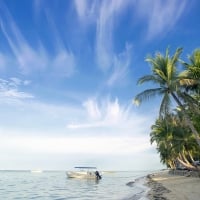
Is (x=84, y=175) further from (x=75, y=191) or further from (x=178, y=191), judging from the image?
(x=178, y=191)

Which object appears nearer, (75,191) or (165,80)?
(165,80)

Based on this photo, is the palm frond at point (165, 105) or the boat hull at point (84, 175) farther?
the boat hull at point (84, 175)

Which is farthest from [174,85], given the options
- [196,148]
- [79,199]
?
[196,148]

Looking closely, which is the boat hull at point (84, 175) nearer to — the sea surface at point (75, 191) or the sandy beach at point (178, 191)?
Answer: the sea surface at point (75, 191)

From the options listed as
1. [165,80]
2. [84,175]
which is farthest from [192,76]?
[84,175]

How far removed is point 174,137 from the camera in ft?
175

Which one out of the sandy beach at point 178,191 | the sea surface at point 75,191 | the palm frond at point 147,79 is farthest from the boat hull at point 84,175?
the palm frond at point 147,79

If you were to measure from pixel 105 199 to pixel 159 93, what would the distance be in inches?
439

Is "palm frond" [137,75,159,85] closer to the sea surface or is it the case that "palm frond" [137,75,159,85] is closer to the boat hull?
the sea surface

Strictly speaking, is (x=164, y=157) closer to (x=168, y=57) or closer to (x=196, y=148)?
(x=196, y=148)

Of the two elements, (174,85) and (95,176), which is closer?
(174,85)

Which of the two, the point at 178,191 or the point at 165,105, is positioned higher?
the point at 165,105

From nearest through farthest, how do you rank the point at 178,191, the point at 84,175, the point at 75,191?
1. the point at 178,191
2. the point at 75,191
3. the point at 84,175

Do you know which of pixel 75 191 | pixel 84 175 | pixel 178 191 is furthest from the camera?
pixel 84 175
